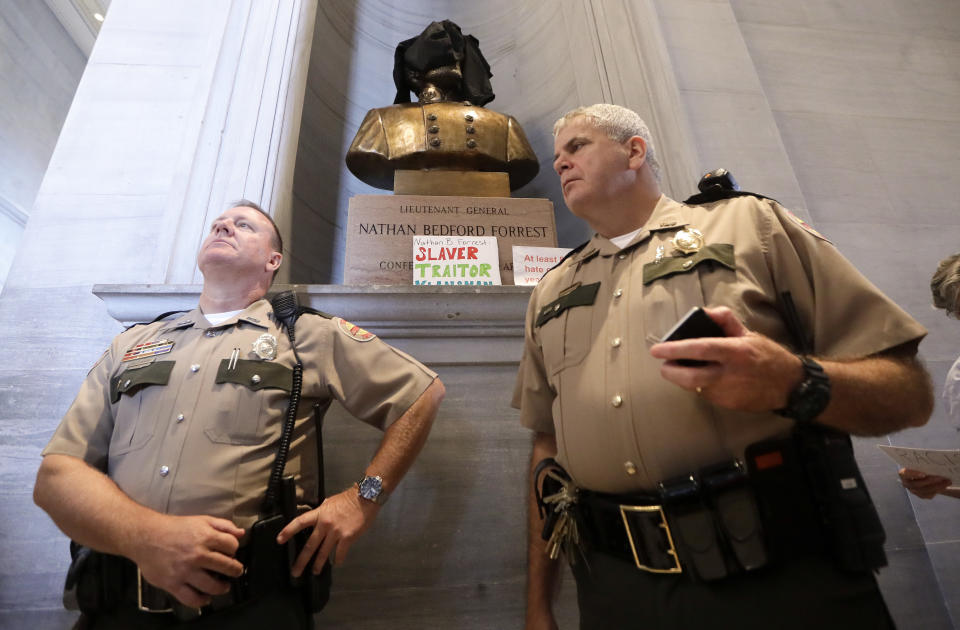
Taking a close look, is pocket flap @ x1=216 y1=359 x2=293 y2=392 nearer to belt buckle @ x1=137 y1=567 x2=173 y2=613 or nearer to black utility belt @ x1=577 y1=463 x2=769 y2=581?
belt buckle @ x1=137 y1=567 x2=173 y2=613

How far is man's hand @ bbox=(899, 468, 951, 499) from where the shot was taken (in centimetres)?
134

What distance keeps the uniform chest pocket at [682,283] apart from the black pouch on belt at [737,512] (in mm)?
239

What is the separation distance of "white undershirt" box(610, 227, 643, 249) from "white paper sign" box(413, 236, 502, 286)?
0.77 meters

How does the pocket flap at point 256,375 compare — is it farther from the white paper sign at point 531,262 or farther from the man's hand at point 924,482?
the man's hand at point 924,482

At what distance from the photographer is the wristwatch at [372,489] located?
3.54 ft

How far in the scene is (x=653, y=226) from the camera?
1.05 meters

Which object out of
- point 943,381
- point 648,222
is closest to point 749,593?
point 648,222

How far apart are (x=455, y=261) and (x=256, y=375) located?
0.94 m

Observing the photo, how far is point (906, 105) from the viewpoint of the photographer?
277 cm

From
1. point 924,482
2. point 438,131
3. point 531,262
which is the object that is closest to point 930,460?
point 924,482

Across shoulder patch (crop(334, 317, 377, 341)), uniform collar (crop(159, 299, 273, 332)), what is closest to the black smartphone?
shoulder patch (crop(334, 317, 377, 341))

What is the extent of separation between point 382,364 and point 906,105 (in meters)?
3.22

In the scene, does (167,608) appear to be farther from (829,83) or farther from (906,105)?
(906,105)

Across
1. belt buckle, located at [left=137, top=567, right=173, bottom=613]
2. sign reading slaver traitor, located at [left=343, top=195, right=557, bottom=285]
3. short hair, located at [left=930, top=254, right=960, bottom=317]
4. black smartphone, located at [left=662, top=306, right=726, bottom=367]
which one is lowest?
belt buckle, located at [left=137, top=567, right=173, bottom=613]
